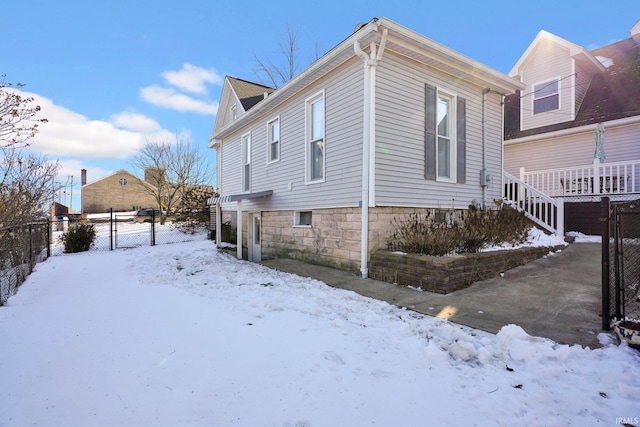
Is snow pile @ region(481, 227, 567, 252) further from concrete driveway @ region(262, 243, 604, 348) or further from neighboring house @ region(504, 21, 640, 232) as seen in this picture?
neighboring house @ region(504, 21, 640, 232)

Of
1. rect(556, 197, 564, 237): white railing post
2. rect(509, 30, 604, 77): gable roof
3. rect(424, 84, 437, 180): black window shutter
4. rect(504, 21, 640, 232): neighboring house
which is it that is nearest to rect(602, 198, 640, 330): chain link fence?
rect(556, 197, 564, 237): white railing post

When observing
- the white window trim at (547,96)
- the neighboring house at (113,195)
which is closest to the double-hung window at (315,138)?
the white window trim at (547,96)

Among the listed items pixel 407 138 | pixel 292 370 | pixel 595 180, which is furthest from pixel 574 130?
pixel 292 370

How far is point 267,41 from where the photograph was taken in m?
17.4

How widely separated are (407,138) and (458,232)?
6.89 feet

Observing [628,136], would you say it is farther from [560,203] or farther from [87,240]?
[87,240]

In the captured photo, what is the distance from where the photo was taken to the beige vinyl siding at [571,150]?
31.1 feet

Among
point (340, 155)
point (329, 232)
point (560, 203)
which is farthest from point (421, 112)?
point (560, 203)

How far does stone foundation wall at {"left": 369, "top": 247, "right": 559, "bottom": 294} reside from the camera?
16.0 ft

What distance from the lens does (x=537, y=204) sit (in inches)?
361

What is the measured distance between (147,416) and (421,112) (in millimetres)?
6665

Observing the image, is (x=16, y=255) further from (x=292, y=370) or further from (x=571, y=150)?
(x=571, y=150)

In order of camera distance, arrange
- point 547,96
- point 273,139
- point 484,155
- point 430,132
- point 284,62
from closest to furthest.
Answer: point 430,132 → point 484,155 → point 273,139 → point 547,96 → point 284,62

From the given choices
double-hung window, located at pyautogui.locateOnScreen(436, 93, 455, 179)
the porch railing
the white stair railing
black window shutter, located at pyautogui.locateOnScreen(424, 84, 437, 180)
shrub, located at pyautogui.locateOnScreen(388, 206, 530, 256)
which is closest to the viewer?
shrub, located at pyautogui.locateOnScreen(388, 206, 530, 256)
